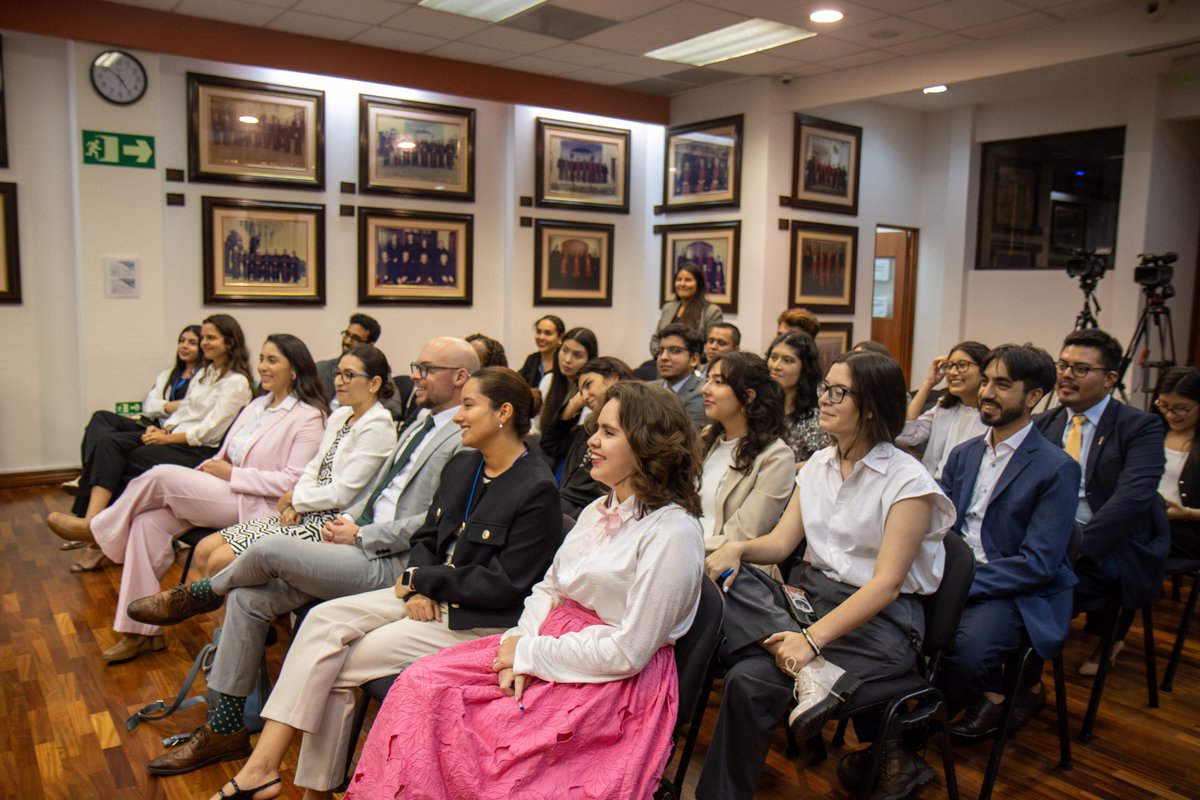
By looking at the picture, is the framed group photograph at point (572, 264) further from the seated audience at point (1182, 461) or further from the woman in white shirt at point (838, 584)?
the woman in white shirt at point (838, 584)

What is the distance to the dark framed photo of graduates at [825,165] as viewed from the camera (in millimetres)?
8141

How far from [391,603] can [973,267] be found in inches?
306

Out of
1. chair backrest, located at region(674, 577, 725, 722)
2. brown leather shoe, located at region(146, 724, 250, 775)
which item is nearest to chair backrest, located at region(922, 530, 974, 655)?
chair backrest, located at region(674, 577, 725, 722)

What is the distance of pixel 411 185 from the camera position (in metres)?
7.94

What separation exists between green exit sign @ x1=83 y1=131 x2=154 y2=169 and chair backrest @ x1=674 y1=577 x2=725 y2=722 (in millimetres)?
6228

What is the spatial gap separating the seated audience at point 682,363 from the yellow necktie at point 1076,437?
1687 mm

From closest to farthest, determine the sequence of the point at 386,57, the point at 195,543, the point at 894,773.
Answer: the point at 894,773 → the point at 195,543 → the point at 386,57

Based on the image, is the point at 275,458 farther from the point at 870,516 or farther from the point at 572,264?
the point at 572,264

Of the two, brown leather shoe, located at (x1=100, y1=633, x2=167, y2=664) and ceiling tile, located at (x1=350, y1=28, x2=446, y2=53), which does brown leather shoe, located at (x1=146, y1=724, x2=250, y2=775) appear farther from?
ceiling tile, located at (x1=350, y1=28, x2=446, y2=53)

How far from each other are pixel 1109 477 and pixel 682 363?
204cm

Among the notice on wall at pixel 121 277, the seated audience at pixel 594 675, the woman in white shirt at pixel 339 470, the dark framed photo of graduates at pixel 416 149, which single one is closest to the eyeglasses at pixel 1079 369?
the seated audience at pixel 594 675

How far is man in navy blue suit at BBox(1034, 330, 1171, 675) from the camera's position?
3.40 meters

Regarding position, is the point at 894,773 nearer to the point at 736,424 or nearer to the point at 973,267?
the point at 736,424

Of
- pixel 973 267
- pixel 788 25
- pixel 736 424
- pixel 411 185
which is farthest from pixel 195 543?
pixel 973 267
